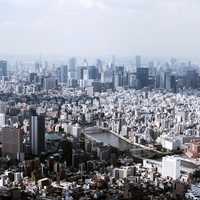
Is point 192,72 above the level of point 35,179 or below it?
above

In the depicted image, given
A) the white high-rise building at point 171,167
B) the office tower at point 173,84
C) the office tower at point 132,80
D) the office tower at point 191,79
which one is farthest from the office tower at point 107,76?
the white high-rise building at point 171,167

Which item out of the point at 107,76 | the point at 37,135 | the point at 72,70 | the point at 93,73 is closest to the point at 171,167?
the point at 37,135

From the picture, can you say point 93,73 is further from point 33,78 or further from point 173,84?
point 173,84

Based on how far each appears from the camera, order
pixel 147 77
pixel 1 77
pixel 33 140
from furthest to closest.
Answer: pixel 147 77 < pixel 1 77 < pixel 33 140

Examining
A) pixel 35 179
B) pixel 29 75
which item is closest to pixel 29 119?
pixel 35 179

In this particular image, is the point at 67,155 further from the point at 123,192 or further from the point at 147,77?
the point at 147,77

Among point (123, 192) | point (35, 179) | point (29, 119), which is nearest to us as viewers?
point (123, 192)

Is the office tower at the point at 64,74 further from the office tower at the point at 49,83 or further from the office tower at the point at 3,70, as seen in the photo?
the office tower at the point at 3,70

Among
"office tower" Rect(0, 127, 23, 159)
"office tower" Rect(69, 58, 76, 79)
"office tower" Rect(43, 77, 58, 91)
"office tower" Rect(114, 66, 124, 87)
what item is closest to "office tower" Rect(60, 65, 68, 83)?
"office tower" Rect(69, 58, 76, 79)
